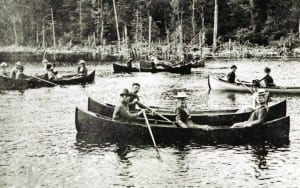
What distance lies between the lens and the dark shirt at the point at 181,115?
1850cm

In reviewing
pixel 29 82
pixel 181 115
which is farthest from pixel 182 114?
pixel 29 82

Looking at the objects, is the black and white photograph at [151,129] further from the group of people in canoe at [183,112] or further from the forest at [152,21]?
the forest at [152,21]

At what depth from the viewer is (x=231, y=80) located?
33969mm

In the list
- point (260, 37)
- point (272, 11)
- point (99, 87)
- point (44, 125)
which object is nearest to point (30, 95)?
point (99, 87)

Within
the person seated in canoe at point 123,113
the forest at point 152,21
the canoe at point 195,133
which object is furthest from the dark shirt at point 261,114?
the forest at point 152,21

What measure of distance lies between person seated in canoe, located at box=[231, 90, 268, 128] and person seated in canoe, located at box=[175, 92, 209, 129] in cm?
143

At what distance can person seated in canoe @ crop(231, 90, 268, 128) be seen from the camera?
1841 cm

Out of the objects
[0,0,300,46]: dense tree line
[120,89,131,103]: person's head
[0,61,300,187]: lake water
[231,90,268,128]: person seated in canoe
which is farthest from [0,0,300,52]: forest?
[231,90,268,128]: person seated in canoe

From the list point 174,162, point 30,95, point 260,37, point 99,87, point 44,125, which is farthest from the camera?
point 260,37

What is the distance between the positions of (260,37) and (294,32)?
6.11 meters

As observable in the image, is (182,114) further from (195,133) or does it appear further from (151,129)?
(151,129)

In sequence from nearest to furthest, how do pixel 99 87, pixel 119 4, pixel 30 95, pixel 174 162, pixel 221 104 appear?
pixel 174 162 → pixel 221 104 → pixel 30 95 → pixel 99 87 → pixel 119 4

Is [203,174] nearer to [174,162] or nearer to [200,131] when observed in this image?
[174,162]

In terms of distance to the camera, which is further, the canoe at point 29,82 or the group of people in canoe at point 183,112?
the canoe at point 29,82
